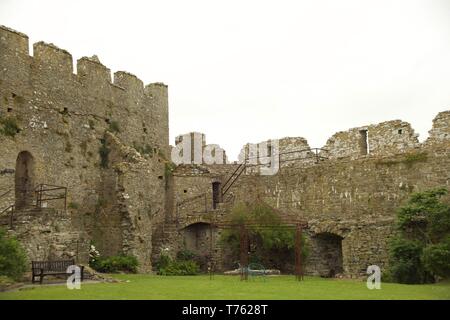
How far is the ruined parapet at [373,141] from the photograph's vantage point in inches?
1106

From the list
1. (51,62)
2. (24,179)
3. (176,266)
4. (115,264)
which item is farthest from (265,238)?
(51,62)

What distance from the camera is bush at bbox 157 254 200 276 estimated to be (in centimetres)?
2808

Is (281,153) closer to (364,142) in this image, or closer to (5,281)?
(364,142)

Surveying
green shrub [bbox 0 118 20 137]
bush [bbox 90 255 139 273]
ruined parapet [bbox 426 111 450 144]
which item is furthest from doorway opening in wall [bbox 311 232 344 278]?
green shrub [bbox 0 118 20 137]

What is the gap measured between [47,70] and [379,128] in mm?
15124

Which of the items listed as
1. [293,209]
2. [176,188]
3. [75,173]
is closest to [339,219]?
[293,209]

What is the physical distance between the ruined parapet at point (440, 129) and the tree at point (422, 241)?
3513 mm

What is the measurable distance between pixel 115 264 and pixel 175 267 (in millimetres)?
3329

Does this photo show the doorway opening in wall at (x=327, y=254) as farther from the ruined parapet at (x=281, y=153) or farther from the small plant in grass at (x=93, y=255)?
the small plant in grass at (x=93, y=255)

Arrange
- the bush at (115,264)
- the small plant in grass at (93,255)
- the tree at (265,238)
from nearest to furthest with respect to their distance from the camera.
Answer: the bush at (115,264)
the small plant in grass at (93,255)
the tree at (265,238)

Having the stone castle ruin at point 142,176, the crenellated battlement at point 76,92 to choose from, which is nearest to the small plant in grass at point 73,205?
the stone castle ruin at point 142,176

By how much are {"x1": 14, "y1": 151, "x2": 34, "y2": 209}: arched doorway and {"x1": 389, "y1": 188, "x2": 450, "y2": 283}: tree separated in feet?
47.6

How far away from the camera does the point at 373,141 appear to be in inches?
1160
